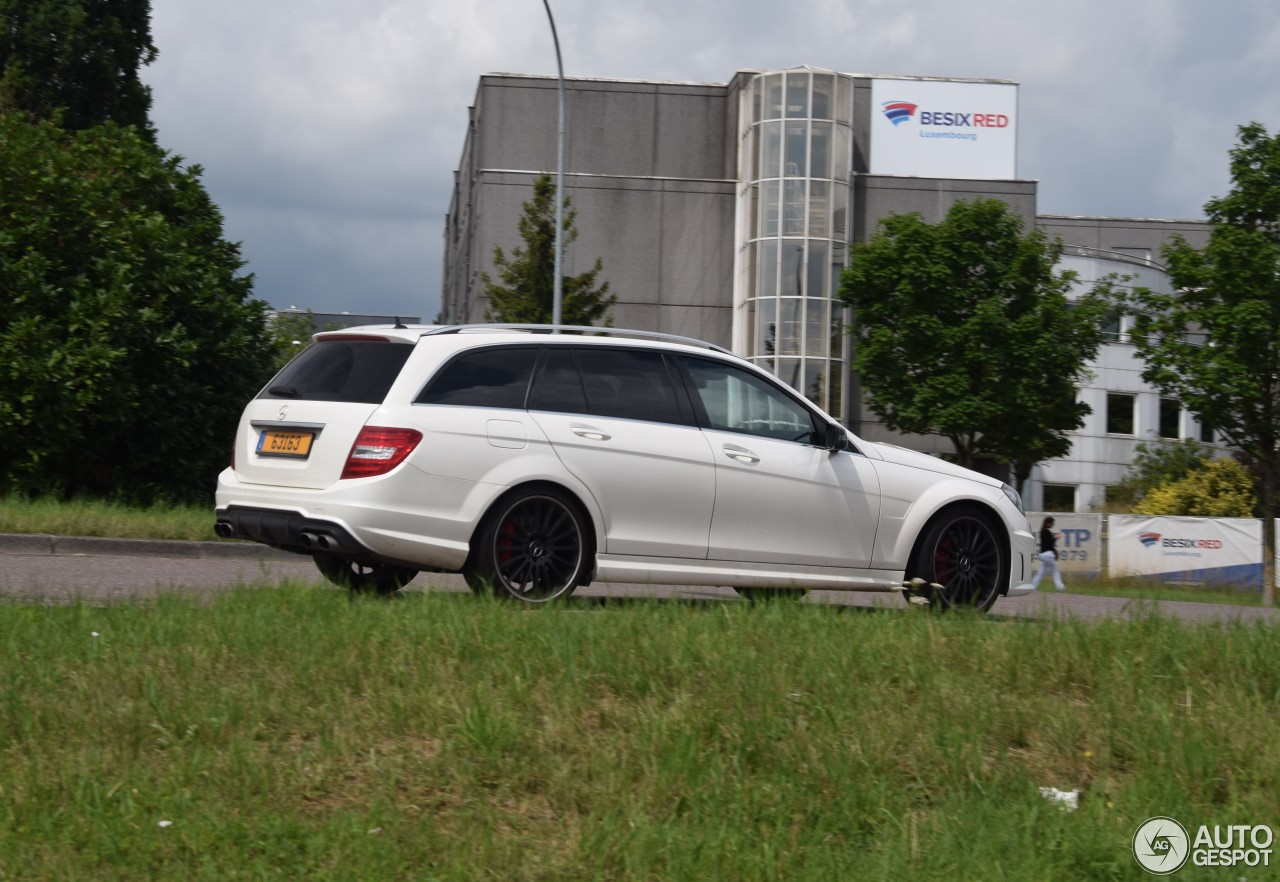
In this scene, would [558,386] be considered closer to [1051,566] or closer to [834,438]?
A: [834,438]

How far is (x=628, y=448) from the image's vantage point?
8.16 meters

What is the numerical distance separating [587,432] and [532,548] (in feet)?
2.46

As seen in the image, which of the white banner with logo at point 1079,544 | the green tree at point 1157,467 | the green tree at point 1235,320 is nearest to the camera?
the green tree at point 1235,320

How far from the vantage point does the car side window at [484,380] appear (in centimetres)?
784

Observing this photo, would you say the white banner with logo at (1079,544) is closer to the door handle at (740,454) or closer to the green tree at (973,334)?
the green tree at (973,334)

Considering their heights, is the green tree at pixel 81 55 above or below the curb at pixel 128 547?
above

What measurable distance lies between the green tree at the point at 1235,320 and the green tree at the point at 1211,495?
2201 cm

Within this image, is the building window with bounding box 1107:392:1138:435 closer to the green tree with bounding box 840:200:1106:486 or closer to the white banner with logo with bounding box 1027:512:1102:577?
the green tree with bounding box 840:200:1106:486

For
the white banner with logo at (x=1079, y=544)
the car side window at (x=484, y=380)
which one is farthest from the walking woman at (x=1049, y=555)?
the car side window at (x=484, y=380)

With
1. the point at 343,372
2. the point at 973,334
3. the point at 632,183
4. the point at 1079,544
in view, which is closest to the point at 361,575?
the point at 343,372

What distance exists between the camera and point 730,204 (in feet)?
182

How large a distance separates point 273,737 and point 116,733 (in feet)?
1.64

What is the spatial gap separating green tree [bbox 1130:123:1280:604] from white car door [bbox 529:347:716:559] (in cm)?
2080

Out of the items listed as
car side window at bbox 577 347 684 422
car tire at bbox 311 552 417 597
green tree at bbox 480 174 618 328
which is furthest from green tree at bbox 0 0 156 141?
car side window at bbox 577 347 684 422
